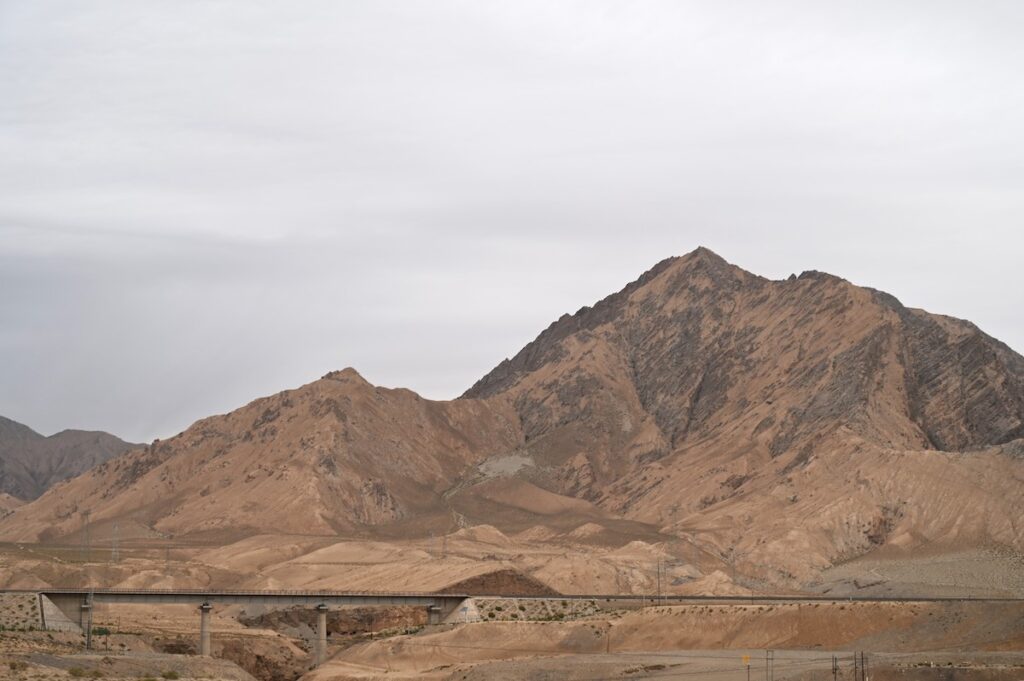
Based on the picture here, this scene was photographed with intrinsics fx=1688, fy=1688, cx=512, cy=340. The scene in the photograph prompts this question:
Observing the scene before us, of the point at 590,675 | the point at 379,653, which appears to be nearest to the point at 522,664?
the point at 590,675

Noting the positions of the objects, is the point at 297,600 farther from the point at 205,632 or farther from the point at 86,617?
the point at 86,617

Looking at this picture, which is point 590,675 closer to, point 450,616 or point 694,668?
point 694,668

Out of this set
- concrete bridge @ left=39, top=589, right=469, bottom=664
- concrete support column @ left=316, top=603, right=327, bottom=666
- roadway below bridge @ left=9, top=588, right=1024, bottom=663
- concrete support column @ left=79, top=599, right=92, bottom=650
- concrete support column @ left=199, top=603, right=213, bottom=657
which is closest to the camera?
concrete support column @ left=79, top=599, right=92, bottom=650

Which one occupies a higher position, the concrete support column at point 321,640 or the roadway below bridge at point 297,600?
the roadway below bridge at point 297,600

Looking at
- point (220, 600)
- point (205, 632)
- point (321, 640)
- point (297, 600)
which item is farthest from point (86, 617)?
point (321, 640)

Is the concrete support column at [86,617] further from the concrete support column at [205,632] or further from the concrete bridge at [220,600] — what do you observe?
the concrete support column at [205,632]

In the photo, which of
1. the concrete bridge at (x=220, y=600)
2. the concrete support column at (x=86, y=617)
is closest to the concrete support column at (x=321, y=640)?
the concrete bridge at (x=220, y=600)

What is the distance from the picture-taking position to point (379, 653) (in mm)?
152500

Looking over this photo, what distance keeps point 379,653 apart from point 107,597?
27.0 meters

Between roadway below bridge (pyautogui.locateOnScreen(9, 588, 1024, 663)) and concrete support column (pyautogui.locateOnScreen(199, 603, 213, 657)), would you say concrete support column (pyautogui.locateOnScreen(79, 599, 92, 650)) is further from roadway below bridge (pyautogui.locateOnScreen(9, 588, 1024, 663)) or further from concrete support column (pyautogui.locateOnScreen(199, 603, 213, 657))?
concrete support column (pyautogui.locateOnScreen(199, 603, 213, 657))

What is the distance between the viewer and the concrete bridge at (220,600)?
502 ft

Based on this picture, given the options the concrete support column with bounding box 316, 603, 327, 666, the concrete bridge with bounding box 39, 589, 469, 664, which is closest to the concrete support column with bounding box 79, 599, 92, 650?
the concrete bridge with bounding box 39, 589, 469, 664

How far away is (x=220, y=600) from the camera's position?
6412 inches

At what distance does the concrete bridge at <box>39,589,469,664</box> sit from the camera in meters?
153
